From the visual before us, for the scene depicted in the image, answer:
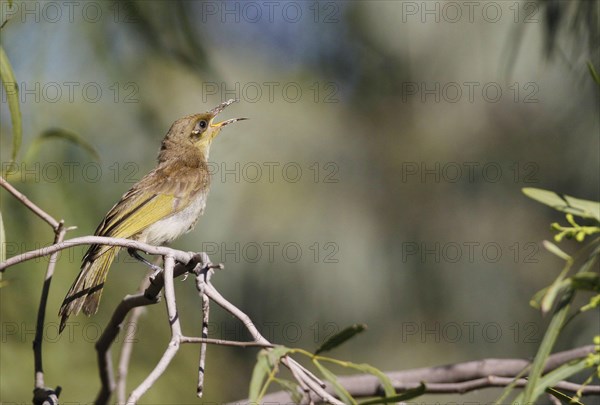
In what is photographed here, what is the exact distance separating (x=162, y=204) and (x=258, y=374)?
2.43 m

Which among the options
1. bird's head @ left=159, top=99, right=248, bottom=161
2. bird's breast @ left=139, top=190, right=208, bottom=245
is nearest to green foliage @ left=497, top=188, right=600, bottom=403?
bird's breast @ left=139, top=190, right=208, bottom=245

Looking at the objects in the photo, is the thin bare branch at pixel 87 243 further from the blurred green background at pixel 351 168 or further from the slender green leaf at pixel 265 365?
the blurred green background at pixel 351 168

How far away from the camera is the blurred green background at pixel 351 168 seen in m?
4.35

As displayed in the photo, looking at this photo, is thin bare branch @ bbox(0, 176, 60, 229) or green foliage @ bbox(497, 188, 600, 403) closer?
green foliage @ bbox(497, 188, 600, 403)

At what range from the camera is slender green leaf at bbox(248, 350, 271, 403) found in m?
1.49

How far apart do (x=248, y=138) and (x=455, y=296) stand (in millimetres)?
1450

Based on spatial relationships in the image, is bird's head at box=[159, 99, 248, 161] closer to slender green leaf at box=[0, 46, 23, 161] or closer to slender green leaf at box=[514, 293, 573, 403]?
slender green leaf at box=[0, 46, 23, 161]

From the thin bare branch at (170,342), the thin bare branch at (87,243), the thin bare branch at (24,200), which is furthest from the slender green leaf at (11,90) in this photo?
the thin bare branch at (170,342)

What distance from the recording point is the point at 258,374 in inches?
60.6

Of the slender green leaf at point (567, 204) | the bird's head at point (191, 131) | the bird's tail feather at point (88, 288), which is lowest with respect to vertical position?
the slender green leaf at point (567, 204)

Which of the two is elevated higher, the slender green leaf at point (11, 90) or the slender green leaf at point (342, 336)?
the slender green leaf at point (11, 90)

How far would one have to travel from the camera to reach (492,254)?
4.79m

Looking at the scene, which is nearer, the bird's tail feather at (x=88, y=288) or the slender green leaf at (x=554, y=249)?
the slender green leaf at (x=554, y=249)

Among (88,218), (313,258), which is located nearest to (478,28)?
(313,258)
